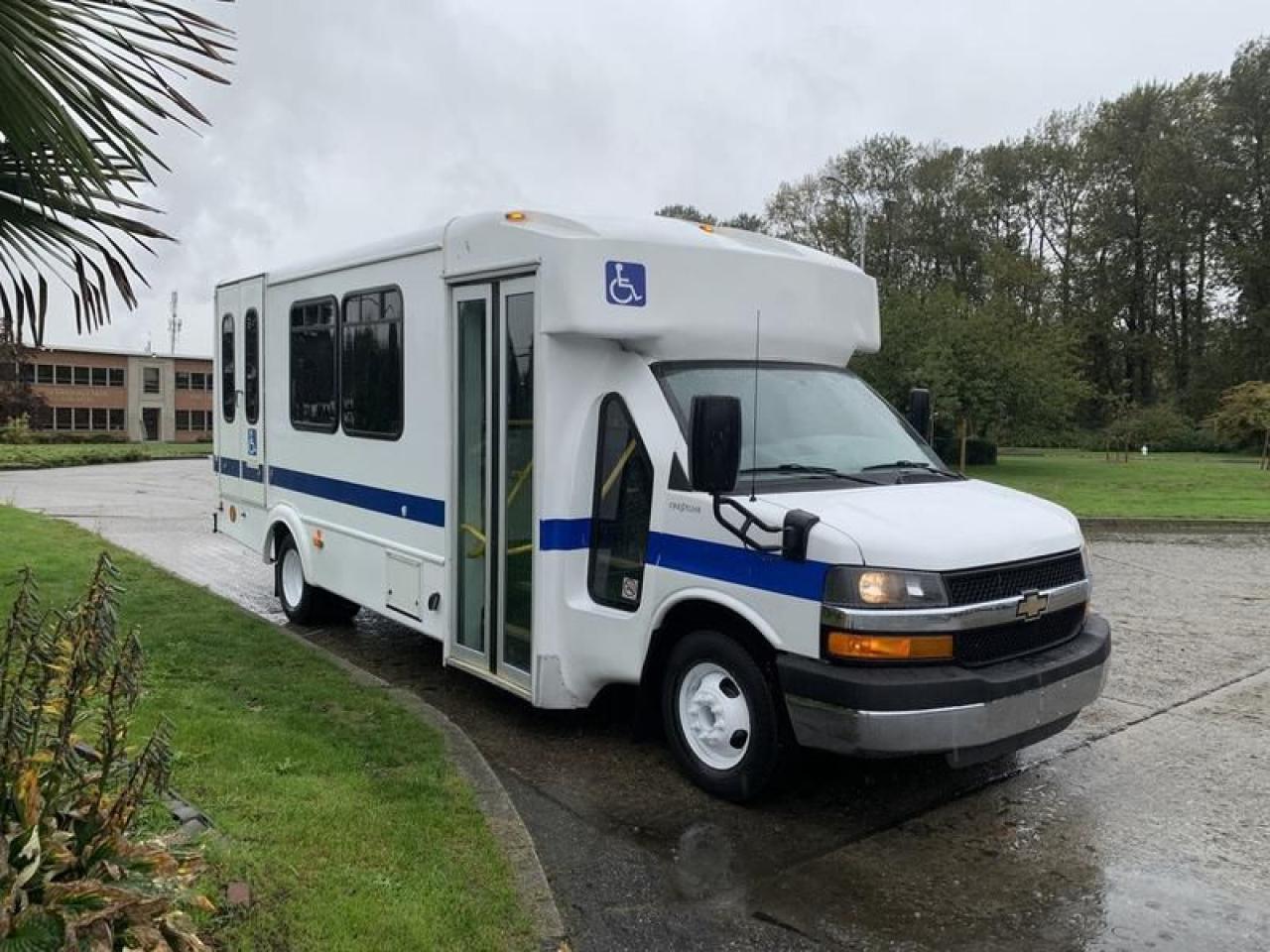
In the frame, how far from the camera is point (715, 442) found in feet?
15.4

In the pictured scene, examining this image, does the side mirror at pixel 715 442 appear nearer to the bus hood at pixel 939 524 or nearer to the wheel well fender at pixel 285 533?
the bus hood at pixel 939 524

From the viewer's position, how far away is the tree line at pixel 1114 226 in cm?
5366

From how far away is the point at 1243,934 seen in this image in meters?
3.99

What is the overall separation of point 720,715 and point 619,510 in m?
1.17

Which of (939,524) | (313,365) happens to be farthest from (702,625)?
(313,365)

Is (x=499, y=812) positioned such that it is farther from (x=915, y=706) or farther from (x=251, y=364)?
(x=251, y=364)

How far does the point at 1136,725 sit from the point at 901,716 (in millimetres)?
2915

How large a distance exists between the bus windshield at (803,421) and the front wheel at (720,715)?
886 millimetres

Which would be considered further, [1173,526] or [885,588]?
[1173,526]

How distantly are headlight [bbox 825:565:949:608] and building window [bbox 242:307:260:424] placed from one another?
6.06 metres

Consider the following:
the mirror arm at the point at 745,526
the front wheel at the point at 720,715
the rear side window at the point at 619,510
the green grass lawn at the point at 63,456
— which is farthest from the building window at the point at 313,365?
the green grass lawn at the point at 63,456

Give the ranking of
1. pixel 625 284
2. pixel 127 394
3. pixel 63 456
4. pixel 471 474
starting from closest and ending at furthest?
pixel 625 284 → pixel 471 474 → pixel 63 456 → pixel 127 394

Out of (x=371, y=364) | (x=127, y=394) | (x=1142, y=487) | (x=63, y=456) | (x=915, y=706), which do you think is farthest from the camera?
(x=127, y=394)

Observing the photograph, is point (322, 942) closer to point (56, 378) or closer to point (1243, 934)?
point (1243, 934)
